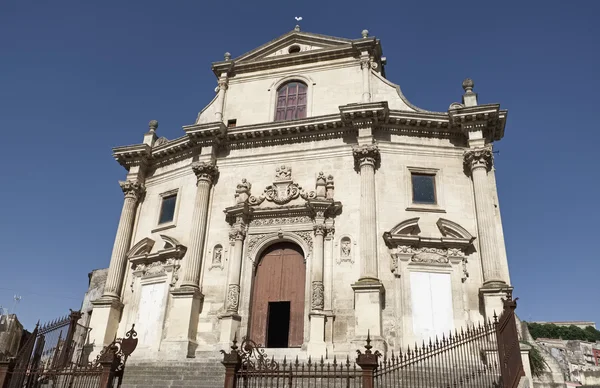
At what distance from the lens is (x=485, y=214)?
1588 centimetres

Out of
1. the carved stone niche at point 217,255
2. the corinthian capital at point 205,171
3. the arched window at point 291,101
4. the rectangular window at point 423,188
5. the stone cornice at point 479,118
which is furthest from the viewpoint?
the arched window at point 291,101

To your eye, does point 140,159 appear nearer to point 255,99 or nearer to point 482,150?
point 255,99

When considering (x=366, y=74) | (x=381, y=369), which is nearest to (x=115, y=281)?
(x=381, y=369)

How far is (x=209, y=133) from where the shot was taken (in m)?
19.0

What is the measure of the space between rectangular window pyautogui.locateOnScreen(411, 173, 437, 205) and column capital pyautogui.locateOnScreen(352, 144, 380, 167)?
64.0 inches

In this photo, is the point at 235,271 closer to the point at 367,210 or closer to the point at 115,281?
the point at 367,210

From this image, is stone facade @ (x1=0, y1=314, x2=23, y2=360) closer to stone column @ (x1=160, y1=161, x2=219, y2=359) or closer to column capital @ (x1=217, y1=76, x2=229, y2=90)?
stone column @ (x1=160, y1=161, x2=219, y2=359)

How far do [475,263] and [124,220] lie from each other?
14.2 m

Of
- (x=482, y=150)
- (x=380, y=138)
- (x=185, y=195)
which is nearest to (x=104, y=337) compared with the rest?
(x=185, y=195)

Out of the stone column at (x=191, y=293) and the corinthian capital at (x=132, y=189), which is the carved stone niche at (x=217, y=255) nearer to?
the stone column at (x=191, y=293)

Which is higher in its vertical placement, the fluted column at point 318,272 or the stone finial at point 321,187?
the stone finial at point 321,187

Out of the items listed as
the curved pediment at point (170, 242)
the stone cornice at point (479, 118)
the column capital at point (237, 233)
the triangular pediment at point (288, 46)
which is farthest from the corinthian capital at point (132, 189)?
the stone cornice at point (479, 118)

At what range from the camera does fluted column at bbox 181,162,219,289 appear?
16.9 metres

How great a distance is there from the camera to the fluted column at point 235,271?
1619 centimetres
